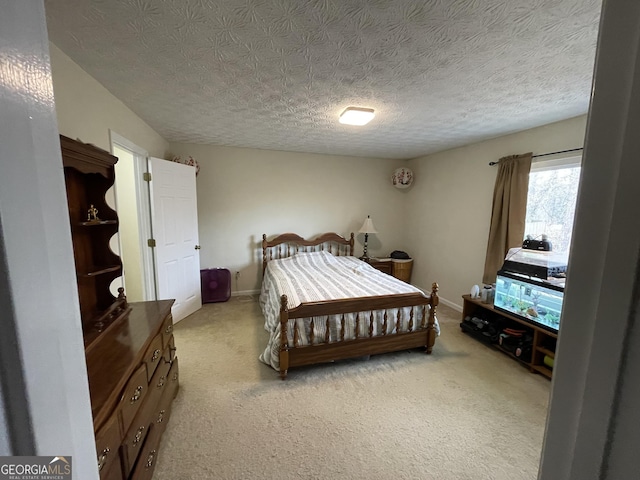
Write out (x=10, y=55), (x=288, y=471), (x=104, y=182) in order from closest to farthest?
(x=10, y=55)
(x=288, y=471)
(x=104, y=182)

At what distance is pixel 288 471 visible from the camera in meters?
1.51

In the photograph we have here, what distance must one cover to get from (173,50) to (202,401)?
7.88ft

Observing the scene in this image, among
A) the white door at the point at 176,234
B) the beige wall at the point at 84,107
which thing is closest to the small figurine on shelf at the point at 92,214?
the beige wall at the point at 84,107

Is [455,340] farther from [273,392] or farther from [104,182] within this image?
[104,182]

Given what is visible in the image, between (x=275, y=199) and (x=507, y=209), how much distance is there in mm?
3209

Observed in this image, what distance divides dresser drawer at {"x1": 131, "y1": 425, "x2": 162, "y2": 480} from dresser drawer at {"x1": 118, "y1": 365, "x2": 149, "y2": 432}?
0.24m

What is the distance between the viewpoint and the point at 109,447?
3.32ft

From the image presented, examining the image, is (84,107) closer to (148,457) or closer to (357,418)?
(148,457)

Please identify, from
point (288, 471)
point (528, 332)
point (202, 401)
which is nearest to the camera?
point (288, 471)

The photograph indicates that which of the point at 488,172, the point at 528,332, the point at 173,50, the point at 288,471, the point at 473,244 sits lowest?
the point at 288,471

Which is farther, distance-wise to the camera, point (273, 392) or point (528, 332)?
point (528, 332)

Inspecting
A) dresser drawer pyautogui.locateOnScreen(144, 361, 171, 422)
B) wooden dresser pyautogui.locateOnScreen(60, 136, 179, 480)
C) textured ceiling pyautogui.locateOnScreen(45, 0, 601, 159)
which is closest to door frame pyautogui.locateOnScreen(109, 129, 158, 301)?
textured ceiling pyautogui.locateOnScreen(45, 0, 601, 159)

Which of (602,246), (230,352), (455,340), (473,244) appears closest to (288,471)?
(230,352)

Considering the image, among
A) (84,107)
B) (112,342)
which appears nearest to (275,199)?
(84,107)
